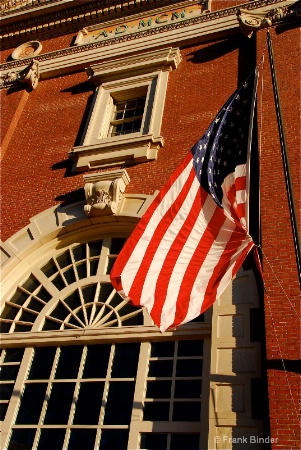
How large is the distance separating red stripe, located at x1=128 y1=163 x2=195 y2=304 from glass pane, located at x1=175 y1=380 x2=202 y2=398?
2.03m

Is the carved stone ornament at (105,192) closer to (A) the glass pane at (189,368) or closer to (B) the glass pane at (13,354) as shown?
(B) the glass pane at (13,354)

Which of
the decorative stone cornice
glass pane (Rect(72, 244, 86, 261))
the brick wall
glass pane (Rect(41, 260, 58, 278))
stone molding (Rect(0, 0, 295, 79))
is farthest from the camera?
stone molding (Rect(0, 0, 295, 79))

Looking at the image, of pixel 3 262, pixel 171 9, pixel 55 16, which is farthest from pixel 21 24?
pixel 3 262

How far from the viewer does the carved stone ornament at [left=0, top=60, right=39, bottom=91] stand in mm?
13328

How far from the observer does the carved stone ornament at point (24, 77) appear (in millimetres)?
13328

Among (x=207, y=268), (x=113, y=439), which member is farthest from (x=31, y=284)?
(x=207, y=268)

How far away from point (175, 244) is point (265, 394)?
2.11m

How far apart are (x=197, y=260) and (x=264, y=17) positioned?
769 centimetres

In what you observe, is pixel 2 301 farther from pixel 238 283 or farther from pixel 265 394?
pixel 265 394

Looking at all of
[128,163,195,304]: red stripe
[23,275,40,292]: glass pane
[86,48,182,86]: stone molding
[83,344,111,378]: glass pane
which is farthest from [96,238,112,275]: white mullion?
[86,48,182,86]: stone molding

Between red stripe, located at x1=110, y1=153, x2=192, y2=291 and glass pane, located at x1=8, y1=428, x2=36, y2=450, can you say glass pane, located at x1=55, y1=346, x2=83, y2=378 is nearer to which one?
glass pane, located at x1=8, y1=428, x2=36, y2=450

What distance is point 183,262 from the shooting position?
6238 millimetres

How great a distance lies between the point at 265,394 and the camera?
618 centimetres

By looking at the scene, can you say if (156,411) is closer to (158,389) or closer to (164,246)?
(158,389)
